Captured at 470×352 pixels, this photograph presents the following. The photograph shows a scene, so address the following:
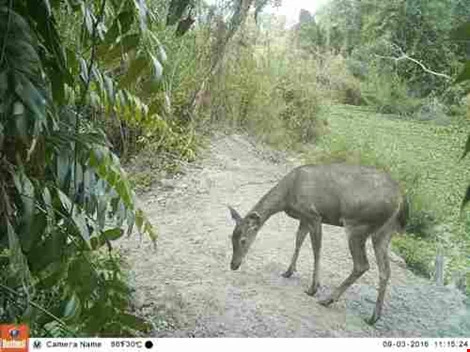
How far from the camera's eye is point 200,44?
5.36ft

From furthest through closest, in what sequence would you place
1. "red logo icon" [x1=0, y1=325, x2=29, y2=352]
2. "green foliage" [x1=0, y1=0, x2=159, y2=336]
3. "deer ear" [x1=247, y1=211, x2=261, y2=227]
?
1. "deer ear" [x1=247, y1=211, x2=261, y2=227]
2. "red logo icon" [x1=0, y1=325, x2=29, y2=352]
3. "green foliage" [x1=0, y1=0, x2=159, y2=336]

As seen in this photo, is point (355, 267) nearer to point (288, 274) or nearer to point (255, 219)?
point (288, 274)

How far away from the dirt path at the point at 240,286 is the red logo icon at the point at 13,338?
292 millimetres

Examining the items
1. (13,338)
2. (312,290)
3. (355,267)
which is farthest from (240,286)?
(13,338)

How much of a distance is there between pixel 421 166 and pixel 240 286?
52 cm

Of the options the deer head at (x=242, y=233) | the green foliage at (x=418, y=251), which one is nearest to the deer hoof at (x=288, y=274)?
the deer head at (x=242, y=233)

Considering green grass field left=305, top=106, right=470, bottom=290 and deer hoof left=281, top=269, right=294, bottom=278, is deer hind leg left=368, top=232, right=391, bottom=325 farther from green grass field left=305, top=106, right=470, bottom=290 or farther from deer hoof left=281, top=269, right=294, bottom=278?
deer hoof left=281, top=269, right=294, bottom=278

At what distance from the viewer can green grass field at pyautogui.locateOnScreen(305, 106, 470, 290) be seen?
157 cm

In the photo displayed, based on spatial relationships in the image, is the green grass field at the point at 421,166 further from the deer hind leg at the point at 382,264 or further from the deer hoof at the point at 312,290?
the deer hoof at the point at 312,290

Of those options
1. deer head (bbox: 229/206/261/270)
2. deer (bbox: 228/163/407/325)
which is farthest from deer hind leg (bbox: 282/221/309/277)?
deer head (bbox: 229/206/261/270)

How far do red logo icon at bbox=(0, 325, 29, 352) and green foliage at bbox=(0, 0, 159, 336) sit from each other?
75 mm

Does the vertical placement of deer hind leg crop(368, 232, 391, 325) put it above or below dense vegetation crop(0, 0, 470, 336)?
below

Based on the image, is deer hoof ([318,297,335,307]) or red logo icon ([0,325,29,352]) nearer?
red logo icon ([0,325,29,352])

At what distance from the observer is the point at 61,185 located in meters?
1.00
